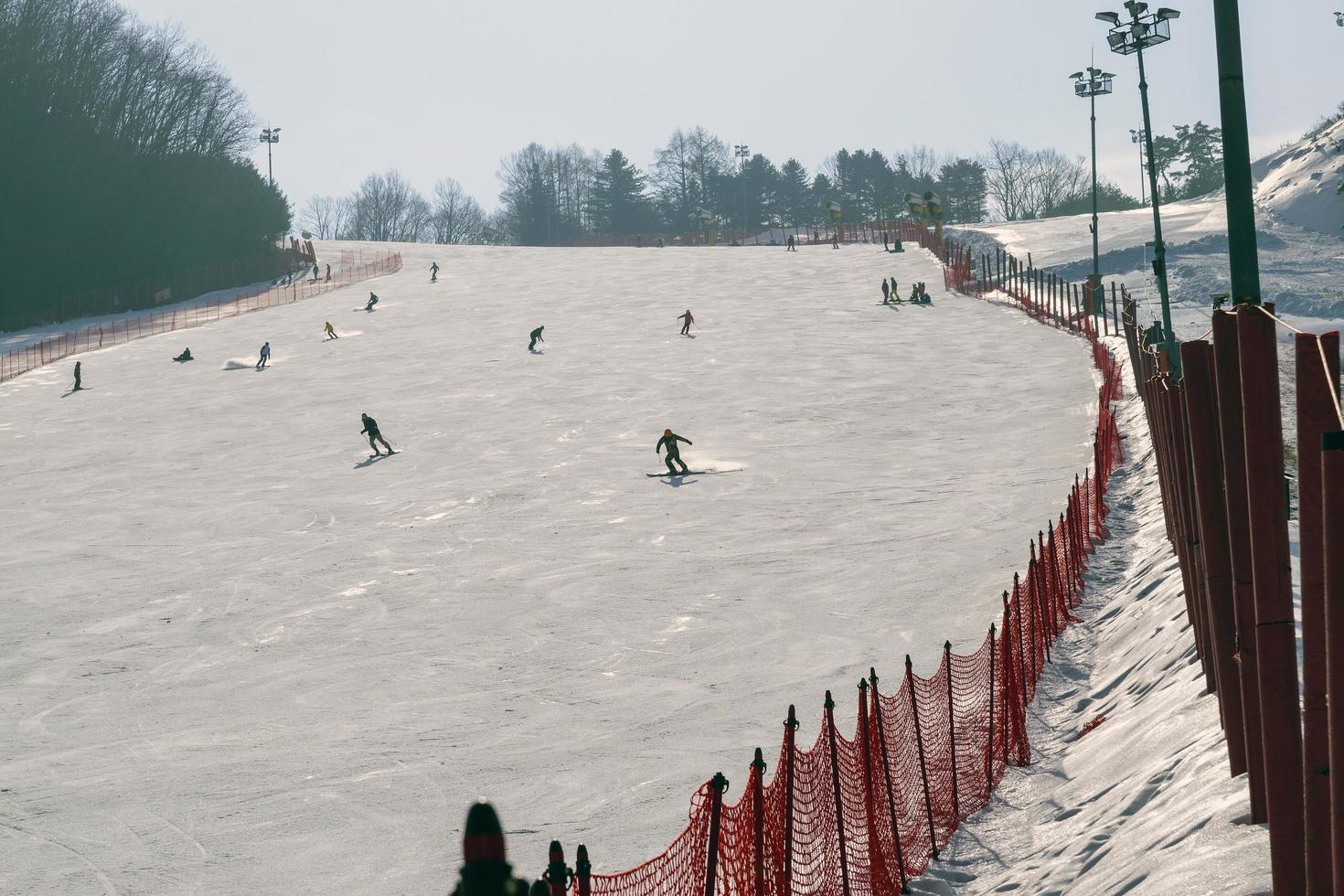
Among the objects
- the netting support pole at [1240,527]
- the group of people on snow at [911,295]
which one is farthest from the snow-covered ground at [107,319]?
the netting support pole at [1240,527]

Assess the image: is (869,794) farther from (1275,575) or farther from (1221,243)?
(1221,243)

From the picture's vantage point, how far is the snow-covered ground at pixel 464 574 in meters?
12.1

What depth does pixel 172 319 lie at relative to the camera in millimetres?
60344

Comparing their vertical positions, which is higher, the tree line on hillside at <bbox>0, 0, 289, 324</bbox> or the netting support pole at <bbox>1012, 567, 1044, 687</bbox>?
the tree line on hillside at <bbox>0, 0, 289, 324</bbox>

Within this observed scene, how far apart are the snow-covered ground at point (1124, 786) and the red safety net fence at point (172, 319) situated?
4271 centimetres

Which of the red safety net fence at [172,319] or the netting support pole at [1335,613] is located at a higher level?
the red safety net fence at [172,319]

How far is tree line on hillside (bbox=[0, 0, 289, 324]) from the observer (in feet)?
246

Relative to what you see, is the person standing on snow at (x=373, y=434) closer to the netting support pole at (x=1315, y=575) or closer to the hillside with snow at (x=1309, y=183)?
the netting support pole at (x=1315, y=575)

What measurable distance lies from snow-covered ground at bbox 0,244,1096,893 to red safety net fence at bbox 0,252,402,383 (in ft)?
14.8

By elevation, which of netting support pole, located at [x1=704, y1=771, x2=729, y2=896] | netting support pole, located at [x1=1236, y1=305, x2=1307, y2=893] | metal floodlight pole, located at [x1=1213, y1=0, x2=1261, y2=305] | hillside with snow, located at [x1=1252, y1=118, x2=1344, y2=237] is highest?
hillside with snow, located at [x1=1252, y1=118, x2=1344, y2=237]

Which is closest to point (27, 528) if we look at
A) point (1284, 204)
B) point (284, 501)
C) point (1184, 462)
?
point (284, 501)

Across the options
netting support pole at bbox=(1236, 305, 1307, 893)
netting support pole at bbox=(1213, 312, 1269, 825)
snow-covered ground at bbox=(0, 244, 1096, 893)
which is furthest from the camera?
snow-covered ground at bbox=(0, 244, 1096, 893)

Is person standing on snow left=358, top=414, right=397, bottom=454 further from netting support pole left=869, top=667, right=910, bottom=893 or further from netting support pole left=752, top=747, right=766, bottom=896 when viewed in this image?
netting support pole left=752, top=747, right=766, bottom=896

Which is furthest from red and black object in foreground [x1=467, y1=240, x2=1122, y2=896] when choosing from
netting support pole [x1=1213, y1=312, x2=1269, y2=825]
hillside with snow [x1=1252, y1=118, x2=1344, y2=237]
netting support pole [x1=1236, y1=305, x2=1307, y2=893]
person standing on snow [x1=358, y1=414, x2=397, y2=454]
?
hillside with snow [x1=1252, y1=118, x2=1344, y2=237]
